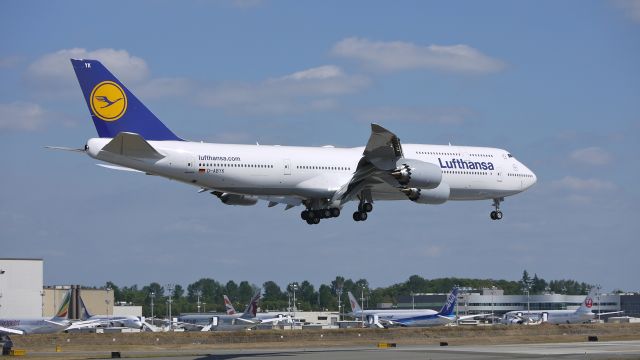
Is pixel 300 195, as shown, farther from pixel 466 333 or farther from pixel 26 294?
pixel 26 294

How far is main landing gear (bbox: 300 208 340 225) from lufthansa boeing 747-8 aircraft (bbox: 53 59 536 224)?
57 millimetres

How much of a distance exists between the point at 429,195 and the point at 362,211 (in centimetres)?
393

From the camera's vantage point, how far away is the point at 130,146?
164ft

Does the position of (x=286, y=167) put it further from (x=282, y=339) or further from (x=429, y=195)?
(x=282, y=339)

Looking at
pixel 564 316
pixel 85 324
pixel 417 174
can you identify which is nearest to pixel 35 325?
pixel 85 324

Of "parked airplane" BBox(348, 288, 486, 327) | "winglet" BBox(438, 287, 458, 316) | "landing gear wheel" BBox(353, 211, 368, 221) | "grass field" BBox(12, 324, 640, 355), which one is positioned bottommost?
"grass field" BBox(12, 324, 640, 355)

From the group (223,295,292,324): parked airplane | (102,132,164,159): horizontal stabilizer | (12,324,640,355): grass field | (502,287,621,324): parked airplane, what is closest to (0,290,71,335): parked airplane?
(12,324,640,355): grass field

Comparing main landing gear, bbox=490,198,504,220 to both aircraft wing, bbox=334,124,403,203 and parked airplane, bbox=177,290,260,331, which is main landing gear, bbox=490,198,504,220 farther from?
parked airplane, bbox=177,290,260,331

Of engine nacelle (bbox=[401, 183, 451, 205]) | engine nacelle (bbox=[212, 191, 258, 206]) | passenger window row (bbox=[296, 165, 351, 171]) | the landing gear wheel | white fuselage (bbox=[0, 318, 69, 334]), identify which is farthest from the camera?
white fuselage (bbox=[0, 318, 69, 334])

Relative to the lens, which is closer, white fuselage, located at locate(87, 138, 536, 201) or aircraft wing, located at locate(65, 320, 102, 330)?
white fuselage, located at locate(87, 138, 536, 201)

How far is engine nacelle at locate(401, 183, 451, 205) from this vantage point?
5769cm

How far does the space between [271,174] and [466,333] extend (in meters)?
28.9

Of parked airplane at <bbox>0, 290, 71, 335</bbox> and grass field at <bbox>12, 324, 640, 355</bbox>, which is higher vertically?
parked airplane at <bbox>0, 290, 71, 335</bbox>

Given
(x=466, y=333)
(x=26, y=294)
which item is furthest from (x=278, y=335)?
(x=26, y=294)
